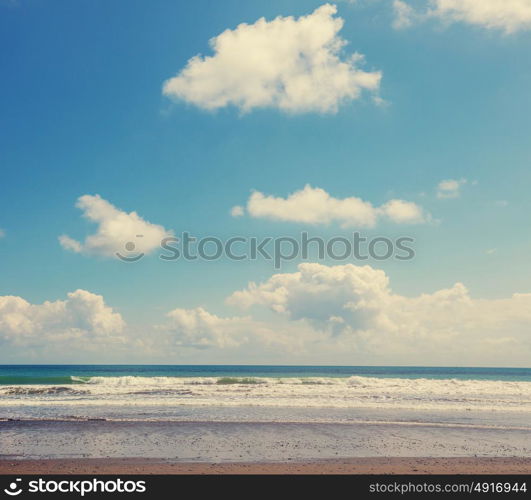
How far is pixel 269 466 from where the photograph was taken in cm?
1193

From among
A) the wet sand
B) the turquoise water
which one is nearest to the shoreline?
the wet sand

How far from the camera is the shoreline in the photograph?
11.3m

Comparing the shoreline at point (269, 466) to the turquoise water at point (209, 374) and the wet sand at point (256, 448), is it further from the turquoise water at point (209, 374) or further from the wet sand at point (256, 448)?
the turquoise water at point (209, 374)

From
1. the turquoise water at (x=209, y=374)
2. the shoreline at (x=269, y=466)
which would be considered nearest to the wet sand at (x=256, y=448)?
the shoreline at (x=269, y=466)

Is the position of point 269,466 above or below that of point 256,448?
above

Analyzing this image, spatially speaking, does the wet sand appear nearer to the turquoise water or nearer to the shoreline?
the shoreline

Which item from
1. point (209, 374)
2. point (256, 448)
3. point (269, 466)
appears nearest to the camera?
point (269, 466)

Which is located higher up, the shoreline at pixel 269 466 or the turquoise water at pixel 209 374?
the shoreline at pixel 269 466

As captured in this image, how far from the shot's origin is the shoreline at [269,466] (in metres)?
11.3

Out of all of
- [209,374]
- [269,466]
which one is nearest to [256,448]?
[269,466]

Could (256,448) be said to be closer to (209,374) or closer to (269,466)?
(269,466)
